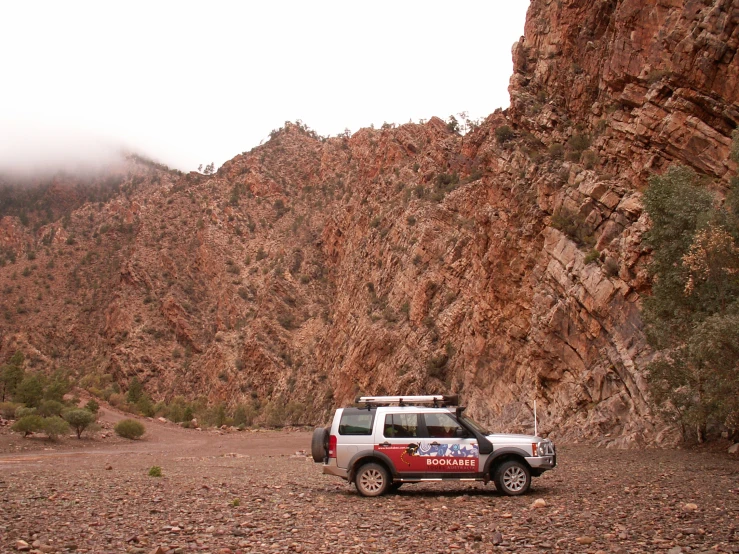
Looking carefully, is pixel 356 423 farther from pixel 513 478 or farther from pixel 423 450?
pixel 513 478

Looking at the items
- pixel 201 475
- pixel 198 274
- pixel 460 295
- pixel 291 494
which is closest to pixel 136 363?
pixel 198 274

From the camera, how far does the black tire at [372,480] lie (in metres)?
12.8

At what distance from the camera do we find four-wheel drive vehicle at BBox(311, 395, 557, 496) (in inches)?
486

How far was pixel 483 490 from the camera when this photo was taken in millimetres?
13539

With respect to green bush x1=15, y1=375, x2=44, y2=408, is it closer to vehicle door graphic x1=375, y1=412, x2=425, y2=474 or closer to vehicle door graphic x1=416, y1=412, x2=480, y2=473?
vehicle door graphic x1=375, y1=412, x2=425, y2=474

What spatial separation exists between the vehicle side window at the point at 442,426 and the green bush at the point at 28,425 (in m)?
29.9

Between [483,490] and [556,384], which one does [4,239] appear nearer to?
[556,384]

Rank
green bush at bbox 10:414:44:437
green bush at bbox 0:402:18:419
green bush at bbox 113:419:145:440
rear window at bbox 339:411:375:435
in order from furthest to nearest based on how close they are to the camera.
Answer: green bush at bbox 0:402:18:419, green bush at bbox 113:419:145:440, green bush at bbox 10:414:44:437, rear window at bbox 339:411:375:435

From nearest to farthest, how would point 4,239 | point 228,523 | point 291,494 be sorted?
1. point 228,523
2. point 291,494
3. point 4,239

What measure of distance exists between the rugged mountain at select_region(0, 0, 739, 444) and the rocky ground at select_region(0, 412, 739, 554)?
39.9ft

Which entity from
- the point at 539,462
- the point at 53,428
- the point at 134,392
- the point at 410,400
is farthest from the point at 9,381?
the point at 539,462

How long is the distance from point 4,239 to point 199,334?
4965 cm

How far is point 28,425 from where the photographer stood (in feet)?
114

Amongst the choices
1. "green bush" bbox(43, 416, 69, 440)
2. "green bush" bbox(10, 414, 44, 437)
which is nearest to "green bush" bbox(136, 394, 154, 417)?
"green bush" bbox(43, 416, 69, 440)
